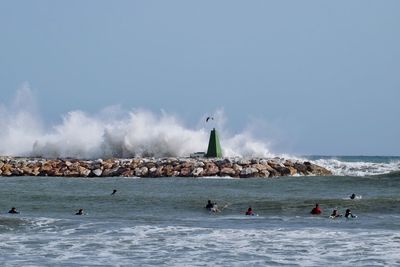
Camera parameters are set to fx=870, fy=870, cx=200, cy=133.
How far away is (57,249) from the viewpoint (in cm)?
1900

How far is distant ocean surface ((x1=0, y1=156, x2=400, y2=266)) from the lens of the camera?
58.7 feet

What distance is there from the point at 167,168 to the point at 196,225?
23.9m

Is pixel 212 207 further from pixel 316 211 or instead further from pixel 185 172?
pixel 185 172

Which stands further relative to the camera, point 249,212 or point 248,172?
point 248,172

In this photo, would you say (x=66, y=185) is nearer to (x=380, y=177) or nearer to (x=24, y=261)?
(x=380, y=177)

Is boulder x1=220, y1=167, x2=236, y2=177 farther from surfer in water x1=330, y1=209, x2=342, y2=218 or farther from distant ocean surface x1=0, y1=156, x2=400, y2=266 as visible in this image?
surfer in water x1=330, y1=209, x2=342, y2=218

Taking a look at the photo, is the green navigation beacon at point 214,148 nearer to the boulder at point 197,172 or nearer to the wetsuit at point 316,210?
the boulder at point 197,172

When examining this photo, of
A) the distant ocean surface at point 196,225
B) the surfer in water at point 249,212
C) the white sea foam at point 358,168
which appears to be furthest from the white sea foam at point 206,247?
the white sea foam at point 358,168

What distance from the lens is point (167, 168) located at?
4781cm

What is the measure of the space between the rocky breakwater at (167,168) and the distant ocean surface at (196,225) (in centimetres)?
461

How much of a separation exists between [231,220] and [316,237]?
200 inches

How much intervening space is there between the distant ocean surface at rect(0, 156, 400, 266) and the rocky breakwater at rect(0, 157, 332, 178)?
15.1 feet

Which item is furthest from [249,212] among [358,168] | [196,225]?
[358,168]

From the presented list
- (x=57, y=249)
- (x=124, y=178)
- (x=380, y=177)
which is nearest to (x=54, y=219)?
(x=57, y=249)
